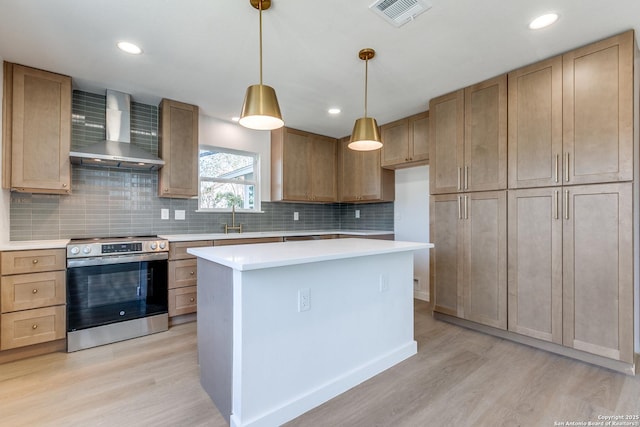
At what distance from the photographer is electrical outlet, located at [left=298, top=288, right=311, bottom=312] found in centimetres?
176

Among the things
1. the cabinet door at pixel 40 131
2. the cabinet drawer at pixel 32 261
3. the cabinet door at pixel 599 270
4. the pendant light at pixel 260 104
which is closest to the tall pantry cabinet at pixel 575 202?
the cabinet door at pixel 599 270

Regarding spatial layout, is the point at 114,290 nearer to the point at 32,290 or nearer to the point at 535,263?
the point at 32,290

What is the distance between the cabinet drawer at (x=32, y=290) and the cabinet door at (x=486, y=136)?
12.2 ft

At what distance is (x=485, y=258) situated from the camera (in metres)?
2.85

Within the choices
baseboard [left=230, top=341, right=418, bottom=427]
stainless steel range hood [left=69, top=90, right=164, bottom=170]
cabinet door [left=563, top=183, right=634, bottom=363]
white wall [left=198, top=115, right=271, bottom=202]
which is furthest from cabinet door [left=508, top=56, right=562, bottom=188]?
stainless steel range hood [left=69, top=90, right=164, bottom=170]

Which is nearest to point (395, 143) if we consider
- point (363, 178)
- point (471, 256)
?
point (363, 178)

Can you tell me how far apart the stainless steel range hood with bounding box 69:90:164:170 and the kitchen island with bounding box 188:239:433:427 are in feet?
5.39

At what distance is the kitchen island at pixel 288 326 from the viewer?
1.56 meters

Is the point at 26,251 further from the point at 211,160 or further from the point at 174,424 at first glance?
the point at 211,160

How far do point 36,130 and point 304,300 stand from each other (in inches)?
109

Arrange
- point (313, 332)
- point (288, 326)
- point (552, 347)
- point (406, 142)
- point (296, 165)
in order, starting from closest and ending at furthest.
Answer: point (288, 326), point (313, 332), point (552, 347), point (406, 142), point (296, 165)

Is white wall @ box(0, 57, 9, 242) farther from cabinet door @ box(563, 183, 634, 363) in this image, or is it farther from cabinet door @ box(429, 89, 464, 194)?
cabinet door @ box(563, 183, 634, 363)

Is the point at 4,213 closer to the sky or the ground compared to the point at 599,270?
closer to the sky

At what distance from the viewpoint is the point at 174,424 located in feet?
5.36
